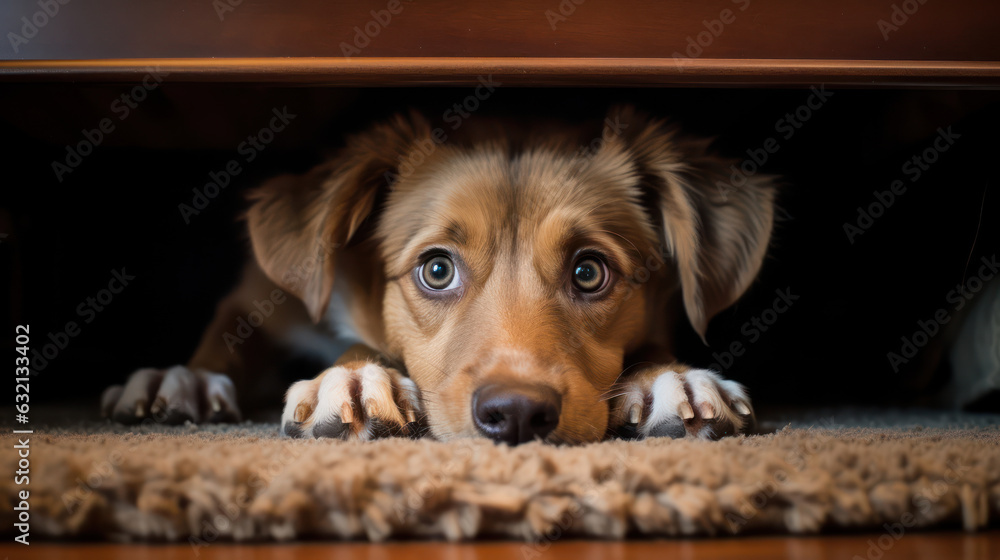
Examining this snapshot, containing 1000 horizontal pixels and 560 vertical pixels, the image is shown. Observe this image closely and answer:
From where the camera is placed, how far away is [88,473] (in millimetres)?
1016

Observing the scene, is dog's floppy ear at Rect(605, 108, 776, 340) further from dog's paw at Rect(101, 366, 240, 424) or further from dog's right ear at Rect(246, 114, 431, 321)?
dog's paw at Rect(101, 366, 240, 424)

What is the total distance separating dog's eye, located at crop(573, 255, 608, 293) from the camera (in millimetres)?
1885

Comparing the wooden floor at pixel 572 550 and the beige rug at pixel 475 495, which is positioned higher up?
the beige rug at pixel 475 495

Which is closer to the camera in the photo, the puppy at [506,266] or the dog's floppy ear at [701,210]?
the puppy at [506,266]

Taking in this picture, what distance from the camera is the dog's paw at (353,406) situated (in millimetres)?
1488

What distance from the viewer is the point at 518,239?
72.4 inches

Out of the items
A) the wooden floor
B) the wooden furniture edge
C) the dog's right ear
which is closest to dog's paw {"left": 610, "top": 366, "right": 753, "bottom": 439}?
the wooden floor

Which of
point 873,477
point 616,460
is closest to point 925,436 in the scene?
point 873,477

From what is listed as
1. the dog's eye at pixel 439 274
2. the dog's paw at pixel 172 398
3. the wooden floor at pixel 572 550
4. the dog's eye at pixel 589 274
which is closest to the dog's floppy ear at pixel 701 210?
the dog's eye at pixel 589 274

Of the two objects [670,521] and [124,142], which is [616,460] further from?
[124,142]

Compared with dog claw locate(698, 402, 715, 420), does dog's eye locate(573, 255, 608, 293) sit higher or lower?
higher

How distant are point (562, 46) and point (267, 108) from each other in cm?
97

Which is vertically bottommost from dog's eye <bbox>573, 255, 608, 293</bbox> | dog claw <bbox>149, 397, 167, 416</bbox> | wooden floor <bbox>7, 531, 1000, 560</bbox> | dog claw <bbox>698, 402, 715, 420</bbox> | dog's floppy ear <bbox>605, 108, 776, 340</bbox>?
wooden floor <bbox>7, 531, 1000, 560</bbox>

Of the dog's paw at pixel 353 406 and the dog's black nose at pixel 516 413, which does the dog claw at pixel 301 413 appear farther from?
the dog's black nose at pixel 516 413
